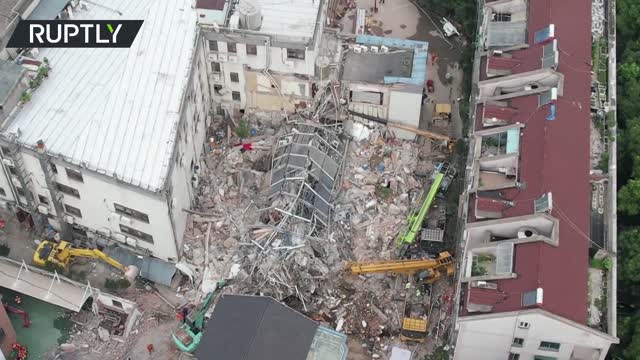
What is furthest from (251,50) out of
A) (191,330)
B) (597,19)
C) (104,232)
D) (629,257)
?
(629,257)

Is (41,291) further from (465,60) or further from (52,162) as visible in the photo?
(465,60)

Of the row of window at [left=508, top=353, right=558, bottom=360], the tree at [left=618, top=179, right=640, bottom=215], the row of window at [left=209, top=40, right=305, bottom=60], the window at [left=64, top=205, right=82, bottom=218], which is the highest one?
the row of window at [left=209, top=40, right=305, bottom=60]

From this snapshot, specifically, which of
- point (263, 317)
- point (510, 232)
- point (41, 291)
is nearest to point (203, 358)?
point (263, 317)

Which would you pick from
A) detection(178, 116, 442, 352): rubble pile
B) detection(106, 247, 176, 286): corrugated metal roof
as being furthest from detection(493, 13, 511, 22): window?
detection(106, 247, 176, 286): corrugated metal roof

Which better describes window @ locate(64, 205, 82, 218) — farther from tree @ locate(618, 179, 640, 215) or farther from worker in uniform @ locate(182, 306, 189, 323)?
tree @ locate(618, 179, 640, 215)

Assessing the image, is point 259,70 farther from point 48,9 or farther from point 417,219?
point 417,219

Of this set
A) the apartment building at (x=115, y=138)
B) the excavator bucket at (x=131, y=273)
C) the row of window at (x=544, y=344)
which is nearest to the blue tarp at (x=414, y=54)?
the apartment building at (x=115, y=138)
